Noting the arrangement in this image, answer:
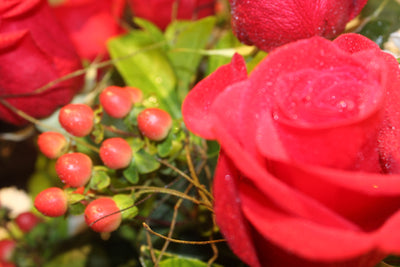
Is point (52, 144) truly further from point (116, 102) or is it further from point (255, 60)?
point (255, 60)

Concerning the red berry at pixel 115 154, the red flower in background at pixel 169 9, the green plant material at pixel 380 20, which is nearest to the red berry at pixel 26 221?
the red berry at pixel 115 154

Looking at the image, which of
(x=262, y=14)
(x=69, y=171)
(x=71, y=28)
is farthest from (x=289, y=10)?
(x=71, y=28)

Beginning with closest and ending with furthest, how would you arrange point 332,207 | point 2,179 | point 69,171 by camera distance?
point 332,207, point 69,171, point 2,179

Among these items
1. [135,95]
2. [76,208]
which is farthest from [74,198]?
[135,95]

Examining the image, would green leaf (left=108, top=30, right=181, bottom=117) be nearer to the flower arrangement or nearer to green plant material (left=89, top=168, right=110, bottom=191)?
the flower arrangement

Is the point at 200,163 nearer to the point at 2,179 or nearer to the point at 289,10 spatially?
the point at 289,10

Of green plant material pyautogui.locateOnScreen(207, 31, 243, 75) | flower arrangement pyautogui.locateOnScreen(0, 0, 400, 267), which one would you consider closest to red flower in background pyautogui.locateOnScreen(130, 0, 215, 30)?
flower arrangement pyautogui.locateOnScreen(0, 0, 400, 267)

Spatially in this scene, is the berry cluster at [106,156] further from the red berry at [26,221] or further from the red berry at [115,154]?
the red berry at [26,221]
